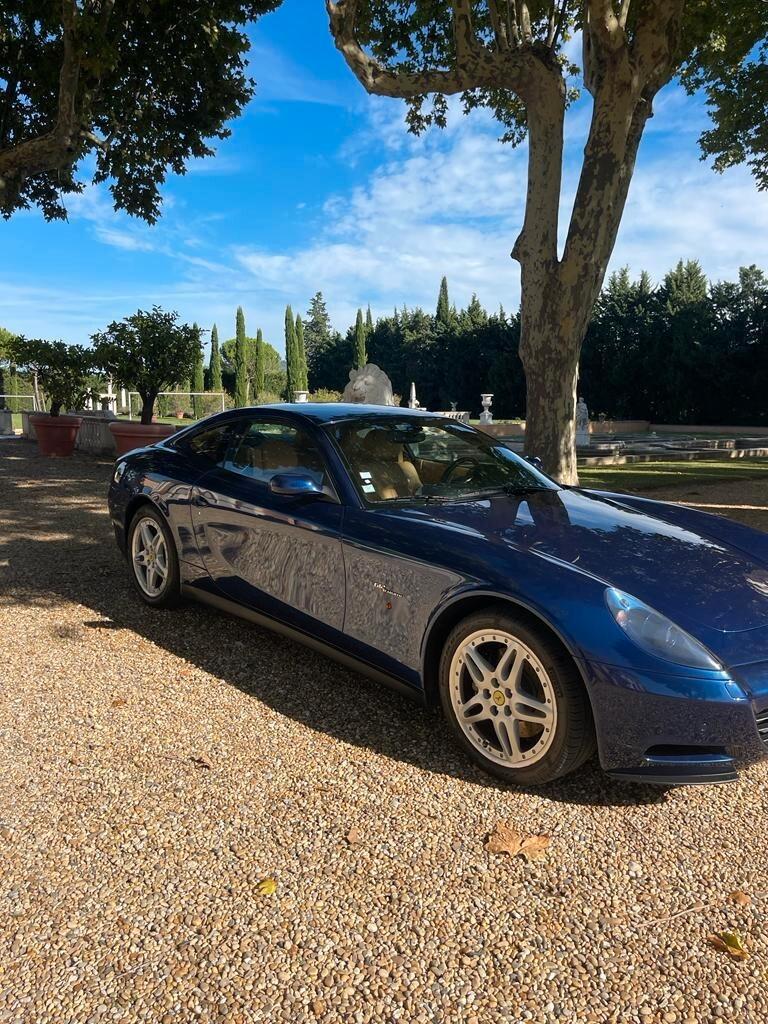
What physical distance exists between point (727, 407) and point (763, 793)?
35225 millimetres

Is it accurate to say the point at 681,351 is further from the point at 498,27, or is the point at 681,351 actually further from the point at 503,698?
the point at 503,698

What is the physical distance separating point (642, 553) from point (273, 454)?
6.48ft

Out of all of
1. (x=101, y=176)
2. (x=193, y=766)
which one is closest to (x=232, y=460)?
(x=193, y=766)

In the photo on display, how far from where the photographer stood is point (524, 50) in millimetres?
8414

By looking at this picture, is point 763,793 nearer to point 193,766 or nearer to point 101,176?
point 193,766

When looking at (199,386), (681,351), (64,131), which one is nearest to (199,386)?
(199,386)

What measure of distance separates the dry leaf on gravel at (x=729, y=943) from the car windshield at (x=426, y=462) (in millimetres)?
2005

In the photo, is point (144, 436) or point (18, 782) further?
point (144, 436)

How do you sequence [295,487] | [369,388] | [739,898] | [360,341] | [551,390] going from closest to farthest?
[739,898], [295,487], [551,390], [369,388], [360,341]

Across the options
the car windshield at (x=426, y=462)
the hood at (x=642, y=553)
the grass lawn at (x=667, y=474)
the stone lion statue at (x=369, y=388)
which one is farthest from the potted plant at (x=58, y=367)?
the hood at (x=642, y=553)

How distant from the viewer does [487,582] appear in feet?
8.74

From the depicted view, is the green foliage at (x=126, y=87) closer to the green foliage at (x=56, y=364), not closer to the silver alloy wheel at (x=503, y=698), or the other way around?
the green foliage at (x=56, y=364)

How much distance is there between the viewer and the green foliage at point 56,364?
12609 millimetres

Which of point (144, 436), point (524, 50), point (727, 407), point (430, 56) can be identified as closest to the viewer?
point (524, 50)
